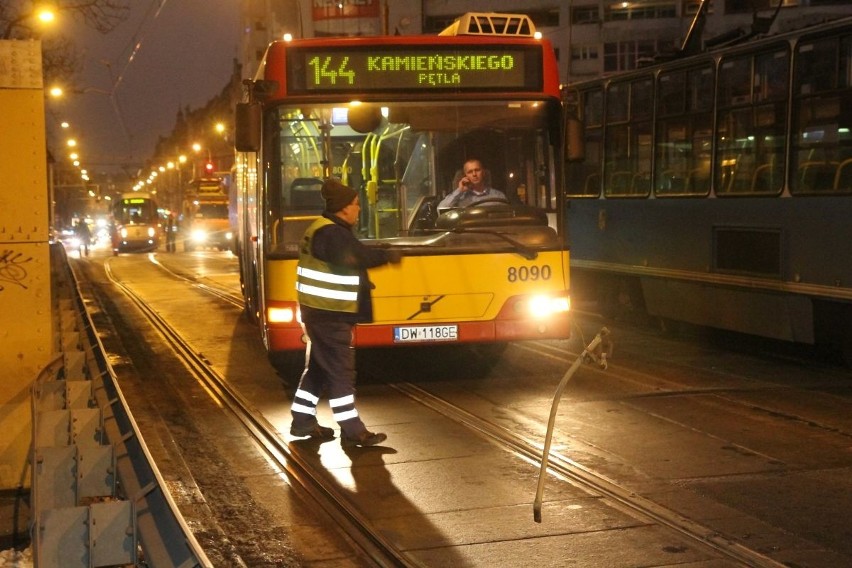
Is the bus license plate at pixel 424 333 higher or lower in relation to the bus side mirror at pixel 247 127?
lower

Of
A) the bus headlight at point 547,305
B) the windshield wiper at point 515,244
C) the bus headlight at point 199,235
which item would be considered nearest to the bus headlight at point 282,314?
the windshield wiper at point 515,244

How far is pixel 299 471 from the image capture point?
8414 mm

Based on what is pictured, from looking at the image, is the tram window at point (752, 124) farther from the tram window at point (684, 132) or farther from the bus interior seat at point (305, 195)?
the bus interior seat at point (305, 195)

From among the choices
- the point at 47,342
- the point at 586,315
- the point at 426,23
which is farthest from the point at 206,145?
the point at 47,342

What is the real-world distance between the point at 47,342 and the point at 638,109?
370 inches

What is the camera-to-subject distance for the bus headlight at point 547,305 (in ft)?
39.2

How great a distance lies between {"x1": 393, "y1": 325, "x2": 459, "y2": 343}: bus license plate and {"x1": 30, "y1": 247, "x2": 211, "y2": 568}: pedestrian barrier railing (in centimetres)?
253

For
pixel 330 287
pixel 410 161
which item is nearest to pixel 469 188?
pixel 410 161

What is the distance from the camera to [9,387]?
9.34m

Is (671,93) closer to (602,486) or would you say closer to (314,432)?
(314,432)

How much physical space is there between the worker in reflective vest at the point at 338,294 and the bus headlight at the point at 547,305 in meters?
2.98

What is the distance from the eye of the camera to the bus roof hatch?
40.7ft

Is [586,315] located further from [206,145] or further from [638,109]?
[206,145]

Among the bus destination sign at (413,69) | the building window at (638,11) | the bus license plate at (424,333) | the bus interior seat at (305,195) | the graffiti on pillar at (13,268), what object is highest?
the building window at (638,11)
